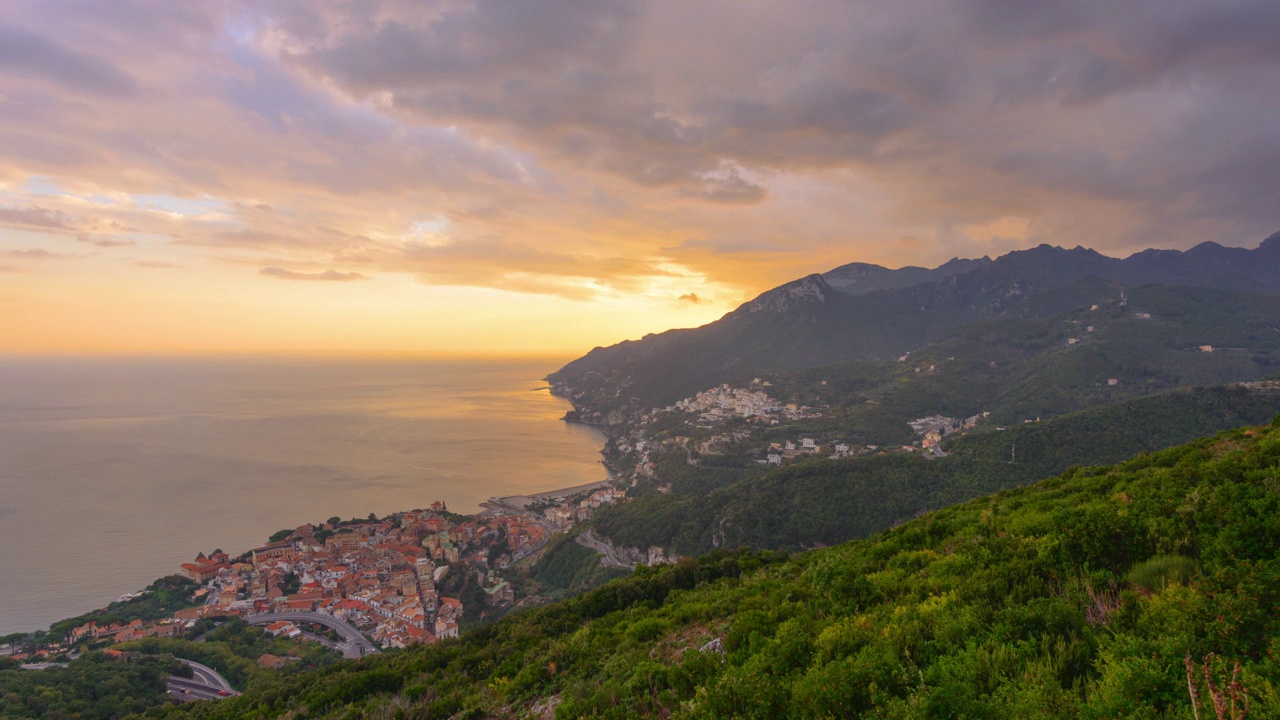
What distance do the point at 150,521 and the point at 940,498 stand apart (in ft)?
244

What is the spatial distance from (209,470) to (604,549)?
197 feet

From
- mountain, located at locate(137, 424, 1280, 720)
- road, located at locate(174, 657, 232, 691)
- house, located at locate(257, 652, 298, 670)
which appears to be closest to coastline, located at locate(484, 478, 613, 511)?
house, located at locate(257, 652, 298, 670)

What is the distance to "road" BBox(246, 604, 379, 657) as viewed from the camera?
28.4 m

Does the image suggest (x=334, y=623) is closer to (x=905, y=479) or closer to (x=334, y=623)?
(x=334, y=623)

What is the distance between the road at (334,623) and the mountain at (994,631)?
24085 mm

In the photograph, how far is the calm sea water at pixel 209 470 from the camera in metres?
41.0

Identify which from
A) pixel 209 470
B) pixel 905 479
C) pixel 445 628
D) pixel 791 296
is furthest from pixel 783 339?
pixel 445 628

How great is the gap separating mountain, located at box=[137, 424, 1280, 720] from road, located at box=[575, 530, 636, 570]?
35.1 m

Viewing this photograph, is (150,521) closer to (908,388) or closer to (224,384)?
(908,388)

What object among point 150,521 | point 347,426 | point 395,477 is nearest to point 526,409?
point 347,426

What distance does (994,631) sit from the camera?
381 cm

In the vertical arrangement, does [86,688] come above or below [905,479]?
below

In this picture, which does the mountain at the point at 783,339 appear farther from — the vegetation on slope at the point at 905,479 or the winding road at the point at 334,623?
the winding road at the point at 334,623

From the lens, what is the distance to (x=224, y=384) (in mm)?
174000
